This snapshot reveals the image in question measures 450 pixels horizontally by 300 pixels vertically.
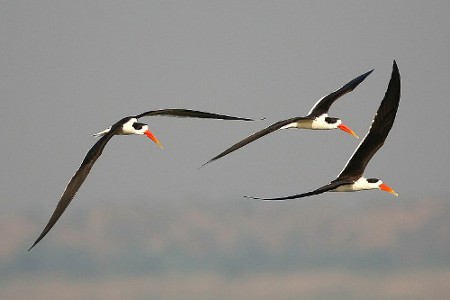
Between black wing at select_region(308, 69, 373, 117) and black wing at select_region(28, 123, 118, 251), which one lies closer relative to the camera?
black wing at select_region(28, 123, 118, 251)

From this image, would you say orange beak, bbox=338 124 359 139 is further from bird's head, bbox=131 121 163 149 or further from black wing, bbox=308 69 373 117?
bird's head, bbox=131 121 163 149

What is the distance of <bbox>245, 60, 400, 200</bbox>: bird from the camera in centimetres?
4900

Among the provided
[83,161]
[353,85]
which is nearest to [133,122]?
[83,161]

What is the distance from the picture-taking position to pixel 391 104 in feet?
166

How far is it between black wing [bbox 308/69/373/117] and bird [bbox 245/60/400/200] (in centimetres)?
383

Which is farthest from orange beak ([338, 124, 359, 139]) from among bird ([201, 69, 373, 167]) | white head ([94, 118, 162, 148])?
white head ([94, 118, 162, 148])

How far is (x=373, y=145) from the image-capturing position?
49875 mm

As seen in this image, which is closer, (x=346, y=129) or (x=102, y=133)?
(x=102, y=133)

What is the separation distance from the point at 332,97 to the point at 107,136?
14192mm

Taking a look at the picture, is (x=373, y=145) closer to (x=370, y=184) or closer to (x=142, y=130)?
(x=370, y=184)

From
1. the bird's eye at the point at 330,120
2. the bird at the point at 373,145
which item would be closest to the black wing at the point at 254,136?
the bird at the point at 373,145

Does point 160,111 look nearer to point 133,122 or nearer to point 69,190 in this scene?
point 133,122

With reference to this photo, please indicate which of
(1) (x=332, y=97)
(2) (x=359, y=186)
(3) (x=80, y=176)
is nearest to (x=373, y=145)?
(2) (x=359, y=186)

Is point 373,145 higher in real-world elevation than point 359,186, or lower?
higher
